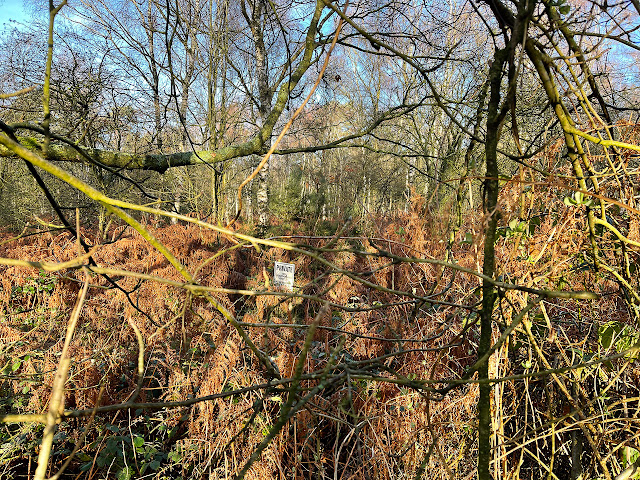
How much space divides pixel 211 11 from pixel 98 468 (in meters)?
6.73

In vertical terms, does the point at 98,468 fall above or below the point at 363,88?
below

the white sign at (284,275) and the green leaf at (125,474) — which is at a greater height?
the white sign at (284,275)

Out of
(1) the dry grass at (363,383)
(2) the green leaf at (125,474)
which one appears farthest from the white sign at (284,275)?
(2) the green leaf at (125,474)

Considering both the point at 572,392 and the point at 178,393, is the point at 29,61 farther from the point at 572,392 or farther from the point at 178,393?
the point at 572,392

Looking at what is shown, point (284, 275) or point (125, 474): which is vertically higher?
point (284, 275)

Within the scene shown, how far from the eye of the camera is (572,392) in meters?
1.80

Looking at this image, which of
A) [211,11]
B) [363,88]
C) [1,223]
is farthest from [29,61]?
[363,88]

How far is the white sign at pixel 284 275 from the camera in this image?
438 centimetres

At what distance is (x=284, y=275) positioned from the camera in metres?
4.43

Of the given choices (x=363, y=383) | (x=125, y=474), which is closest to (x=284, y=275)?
(x=363, y=383)

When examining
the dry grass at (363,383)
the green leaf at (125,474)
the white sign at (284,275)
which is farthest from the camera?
the white sign at (284,275)

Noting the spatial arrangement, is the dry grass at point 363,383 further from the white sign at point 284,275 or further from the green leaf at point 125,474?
the white sign at point 284,275

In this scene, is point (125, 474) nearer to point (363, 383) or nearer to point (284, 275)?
point (363, 383)

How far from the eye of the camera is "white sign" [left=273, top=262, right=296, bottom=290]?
14.4 ft
